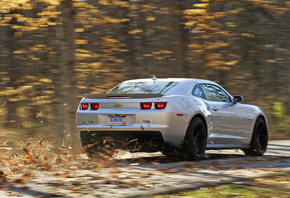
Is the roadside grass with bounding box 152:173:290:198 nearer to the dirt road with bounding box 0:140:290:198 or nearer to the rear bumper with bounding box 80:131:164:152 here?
the dirt road with bounding box 0:140:290:198

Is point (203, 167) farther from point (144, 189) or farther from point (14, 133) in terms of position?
point (14, 133)

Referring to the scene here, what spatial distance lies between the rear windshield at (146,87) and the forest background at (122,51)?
122 cm

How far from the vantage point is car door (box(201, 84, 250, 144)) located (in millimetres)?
11320

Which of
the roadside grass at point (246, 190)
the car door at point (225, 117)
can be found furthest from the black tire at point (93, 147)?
the roadside grass at point (246, 190)

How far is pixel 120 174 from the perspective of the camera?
27.8ft

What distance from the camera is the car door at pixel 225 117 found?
11320mm

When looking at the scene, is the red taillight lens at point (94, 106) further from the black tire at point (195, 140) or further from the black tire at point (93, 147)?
the black tire at point (195, 140)

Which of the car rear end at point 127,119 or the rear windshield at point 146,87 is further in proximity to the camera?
the rear windshield at point 146,87

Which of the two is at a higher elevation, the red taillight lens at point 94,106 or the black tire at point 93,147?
the red taillight lens at point 94,106

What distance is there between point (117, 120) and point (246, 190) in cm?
359

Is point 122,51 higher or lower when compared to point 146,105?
higher

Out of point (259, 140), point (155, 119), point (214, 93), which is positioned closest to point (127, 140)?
point (155, 119)

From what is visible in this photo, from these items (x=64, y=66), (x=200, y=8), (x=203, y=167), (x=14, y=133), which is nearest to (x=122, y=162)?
(x=203, y=167)

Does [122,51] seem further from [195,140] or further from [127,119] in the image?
[127,119]
